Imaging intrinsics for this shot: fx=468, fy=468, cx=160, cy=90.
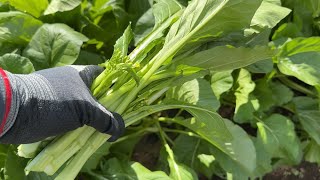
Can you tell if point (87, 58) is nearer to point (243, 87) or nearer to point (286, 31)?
point (243, 87)

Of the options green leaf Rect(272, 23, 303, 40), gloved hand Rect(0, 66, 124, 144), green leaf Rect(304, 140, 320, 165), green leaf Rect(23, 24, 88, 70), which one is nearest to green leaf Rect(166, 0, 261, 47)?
gloved hand Rect(0, 66, 124, 144)

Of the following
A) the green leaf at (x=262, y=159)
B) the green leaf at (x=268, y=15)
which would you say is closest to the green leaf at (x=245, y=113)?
the green leaf at (x=262, y=159)

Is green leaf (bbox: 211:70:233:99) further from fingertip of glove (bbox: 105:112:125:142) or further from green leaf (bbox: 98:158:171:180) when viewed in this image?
fingertip of glove (bbox: 105:112:125:142)

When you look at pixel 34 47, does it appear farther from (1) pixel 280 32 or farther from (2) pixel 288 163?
(2) pixel 288 163

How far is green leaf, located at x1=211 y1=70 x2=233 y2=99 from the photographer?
64.0 inches

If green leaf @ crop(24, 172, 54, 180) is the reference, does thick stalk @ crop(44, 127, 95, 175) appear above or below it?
above

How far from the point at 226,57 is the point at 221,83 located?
366 millimetres

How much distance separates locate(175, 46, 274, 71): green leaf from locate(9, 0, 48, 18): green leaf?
0.61 m

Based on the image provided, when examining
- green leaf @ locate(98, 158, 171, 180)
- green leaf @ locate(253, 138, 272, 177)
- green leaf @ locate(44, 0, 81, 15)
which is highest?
green leaf @ locate(44, 0, 81, 15)

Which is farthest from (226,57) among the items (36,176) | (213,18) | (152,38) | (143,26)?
(36,176)

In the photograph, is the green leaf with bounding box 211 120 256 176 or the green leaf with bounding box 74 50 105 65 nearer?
the green leaf with bounding box 211 120 256 176

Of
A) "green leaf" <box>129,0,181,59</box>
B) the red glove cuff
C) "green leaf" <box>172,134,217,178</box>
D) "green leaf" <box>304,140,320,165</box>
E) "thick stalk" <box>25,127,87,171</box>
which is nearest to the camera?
the red glove cuff

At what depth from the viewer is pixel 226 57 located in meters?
1.29

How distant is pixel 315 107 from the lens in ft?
6.14
